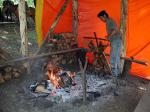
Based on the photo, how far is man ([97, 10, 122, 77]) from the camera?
8.25 metres

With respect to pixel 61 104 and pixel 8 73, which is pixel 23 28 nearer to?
pixel 8 73

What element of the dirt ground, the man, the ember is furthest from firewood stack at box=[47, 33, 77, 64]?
the man

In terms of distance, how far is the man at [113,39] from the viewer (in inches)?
325

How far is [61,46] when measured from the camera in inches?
391

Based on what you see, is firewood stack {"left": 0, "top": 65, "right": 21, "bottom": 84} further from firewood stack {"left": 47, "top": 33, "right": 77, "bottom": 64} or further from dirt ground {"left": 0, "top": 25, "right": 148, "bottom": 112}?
firewood stack {"left": 47, "top": 33, "right": 77, "bottom": 64}

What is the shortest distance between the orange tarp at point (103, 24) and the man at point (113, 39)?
0.98 m

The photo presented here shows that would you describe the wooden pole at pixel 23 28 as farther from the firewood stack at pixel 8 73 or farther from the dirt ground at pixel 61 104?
the dirt ground at pixel 61 104

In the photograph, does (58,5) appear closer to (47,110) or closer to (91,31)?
(91,31)

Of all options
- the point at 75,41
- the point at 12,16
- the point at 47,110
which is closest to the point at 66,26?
the point at 75,41

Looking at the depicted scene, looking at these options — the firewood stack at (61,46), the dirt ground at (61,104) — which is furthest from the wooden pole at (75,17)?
the dirt ground at (61,104)

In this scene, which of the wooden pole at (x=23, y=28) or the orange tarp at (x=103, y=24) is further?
the orange tarp at (x=103, y=24)

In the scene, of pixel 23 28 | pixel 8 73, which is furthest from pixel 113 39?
pixel 8 73

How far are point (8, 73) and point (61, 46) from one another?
7.73 ft

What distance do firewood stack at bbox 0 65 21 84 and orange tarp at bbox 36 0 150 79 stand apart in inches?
103
